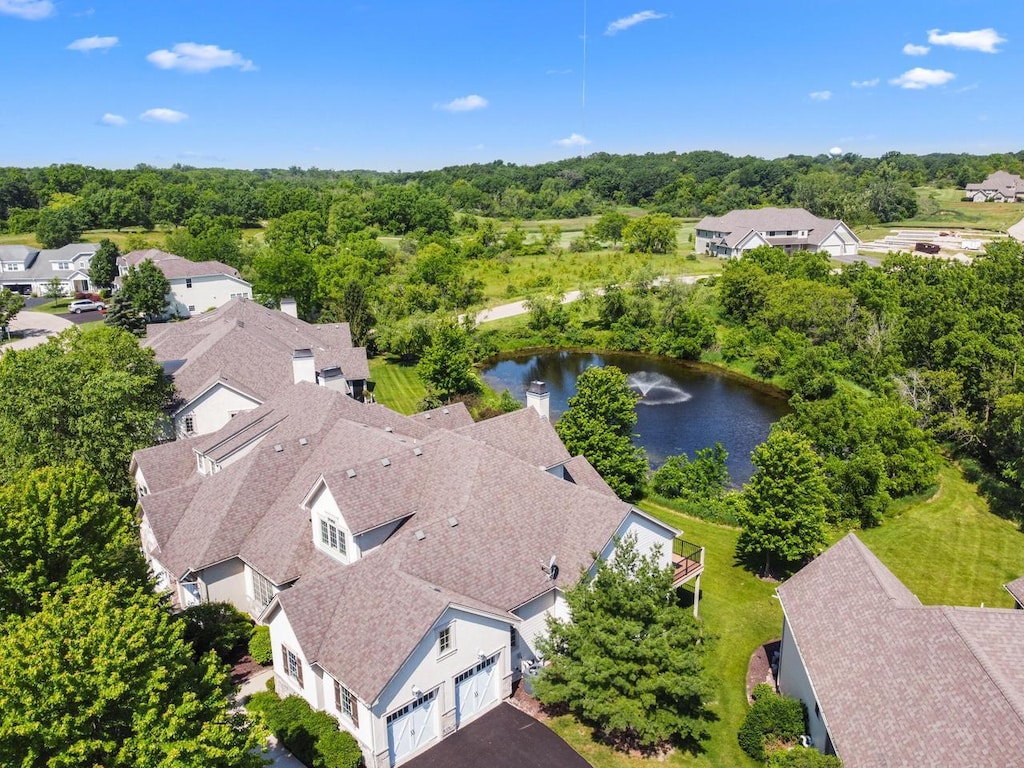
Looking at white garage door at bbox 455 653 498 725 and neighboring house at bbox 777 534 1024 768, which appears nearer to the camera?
neighboring house at bbox 777 534 1024 768

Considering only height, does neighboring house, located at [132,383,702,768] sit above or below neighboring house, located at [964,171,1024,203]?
below

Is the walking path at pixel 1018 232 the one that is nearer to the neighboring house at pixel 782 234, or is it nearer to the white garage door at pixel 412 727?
the neighboring house at pixel 782 234

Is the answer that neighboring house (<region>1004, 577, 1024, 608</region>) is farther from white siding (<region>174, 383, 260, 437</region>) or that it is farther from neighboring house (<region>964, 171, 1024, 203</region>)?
neighboring house (<region>964, 171, 1024, 203</region>)

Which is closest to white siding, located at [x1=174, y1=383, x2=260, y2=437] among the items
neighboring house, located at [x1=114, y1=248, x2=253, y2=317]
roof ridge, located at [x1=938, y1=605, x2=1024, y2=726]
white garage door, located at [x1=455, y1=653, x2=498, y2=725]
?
white garage door, located at [x1=455, y1=653, x2=498, y2=725]

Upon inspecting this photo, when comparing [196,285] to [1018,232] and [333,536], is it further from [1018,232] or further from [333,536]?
[1018,232]

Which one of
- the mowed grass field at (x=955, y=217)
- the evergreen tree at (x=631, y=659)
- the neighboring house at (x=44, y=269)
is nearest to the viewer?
the evergreen tree at (x=631, y=659)

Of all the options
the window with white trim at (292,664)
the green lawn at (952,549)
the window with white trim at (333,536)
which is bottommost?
the green lawn at (952,549)

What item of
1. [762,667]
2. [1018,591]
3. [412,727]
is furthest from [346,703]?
[1018,591]

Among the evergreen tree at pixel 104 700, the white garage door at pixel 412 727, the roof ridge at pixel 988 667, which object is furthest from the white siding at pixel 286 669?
the roof ridge at pixel 988 667
